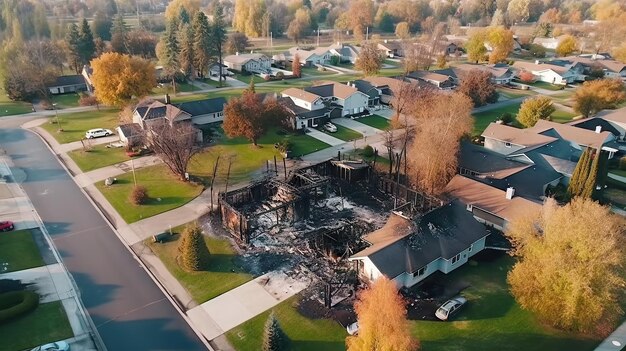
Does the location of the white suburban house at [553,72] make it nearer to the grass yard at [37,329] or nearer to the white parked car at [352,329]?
the white parked car at [352,329]

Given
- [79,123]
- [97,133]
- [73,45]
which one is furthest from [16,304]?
[73,45]

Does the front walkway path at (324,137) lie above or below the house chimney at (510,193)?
below

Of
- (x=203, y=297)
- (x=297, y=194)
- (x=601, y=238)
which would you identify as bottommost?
(x=203, y=297)

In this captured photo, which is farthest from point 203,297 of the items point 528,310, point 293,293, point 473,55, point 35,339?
point 473,55

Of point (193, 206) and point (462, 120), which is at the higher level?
point (462, 120)

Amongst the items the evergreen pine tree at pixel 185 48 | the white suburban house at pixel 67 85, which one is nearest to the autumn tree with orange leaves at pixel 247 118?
the evergreen pine tree at pixel 185 48

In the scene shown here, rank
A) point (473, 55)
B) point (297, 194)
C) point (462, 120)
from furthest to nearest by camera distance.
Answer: point (473, 55) → point (462, 120) → point (297, 194)

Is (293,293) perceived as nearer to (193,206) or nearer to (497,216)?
(193,206)
